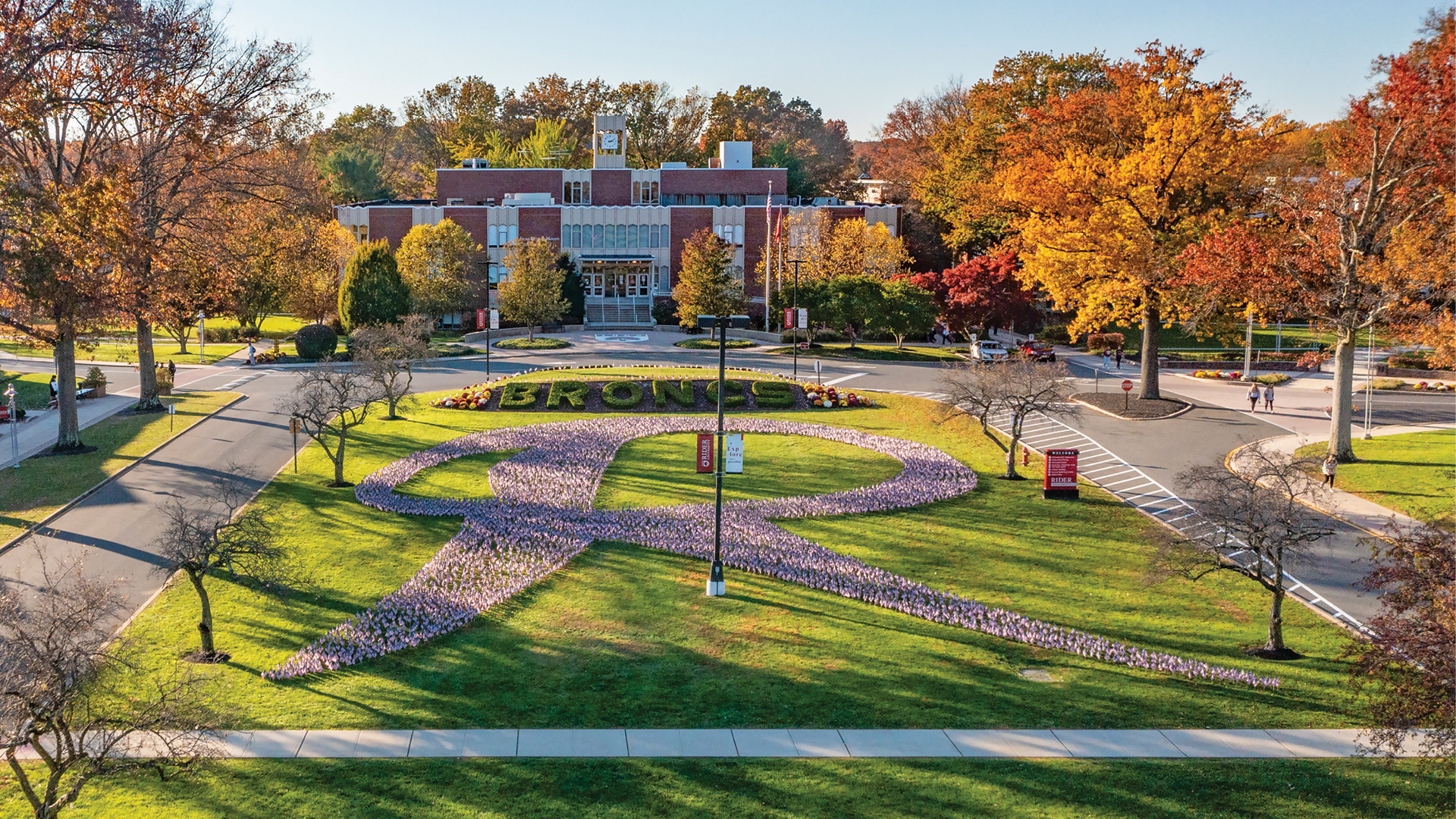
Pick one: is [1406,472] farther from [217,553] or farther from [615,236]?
[615,236]

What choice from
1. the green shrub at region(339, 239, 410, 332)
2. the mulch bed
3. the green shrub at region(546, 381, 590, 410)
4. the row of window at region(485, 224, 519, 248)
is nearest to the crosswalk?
the mulch bed

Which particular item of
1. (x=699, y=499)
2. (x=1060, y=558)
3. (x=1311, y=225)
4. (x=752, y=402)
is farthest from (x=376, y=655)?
(x=1311, y=225)

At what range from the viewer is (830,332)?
6981 centimetres

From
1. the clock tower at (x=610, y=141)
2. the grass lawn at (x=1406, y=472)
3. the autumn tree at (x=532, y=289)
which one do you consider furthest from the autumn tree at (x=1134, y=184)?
the clock tower at (x=610, y=141)

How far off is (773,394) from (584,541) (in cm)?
2095

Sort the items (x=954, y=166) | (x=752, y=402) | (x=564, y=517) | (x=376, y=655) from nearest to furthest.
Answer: (x=376, y=655), (x=564, y=517), (x=752, y=402), (x=954, y=166)

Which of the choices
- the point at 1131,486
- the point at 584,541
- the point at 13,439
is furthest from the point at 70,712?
the point at 1131,486

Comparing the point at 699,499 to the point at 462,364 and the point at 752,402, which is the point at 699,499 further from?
the point at 462,364

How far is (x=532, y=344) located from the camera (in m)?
64.7

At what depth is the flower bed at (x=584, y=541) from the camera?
18406mm

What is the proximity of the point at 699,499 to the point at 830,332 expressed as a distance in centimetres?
4307

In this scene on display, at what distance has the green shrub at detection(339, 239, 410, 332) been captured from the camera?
62500mm

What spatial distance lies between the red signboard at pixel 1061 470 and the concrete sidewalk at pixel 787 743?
13622 millimetres

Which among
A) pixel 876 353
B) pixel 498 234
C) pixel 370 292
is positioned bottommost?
pixel 876 353
